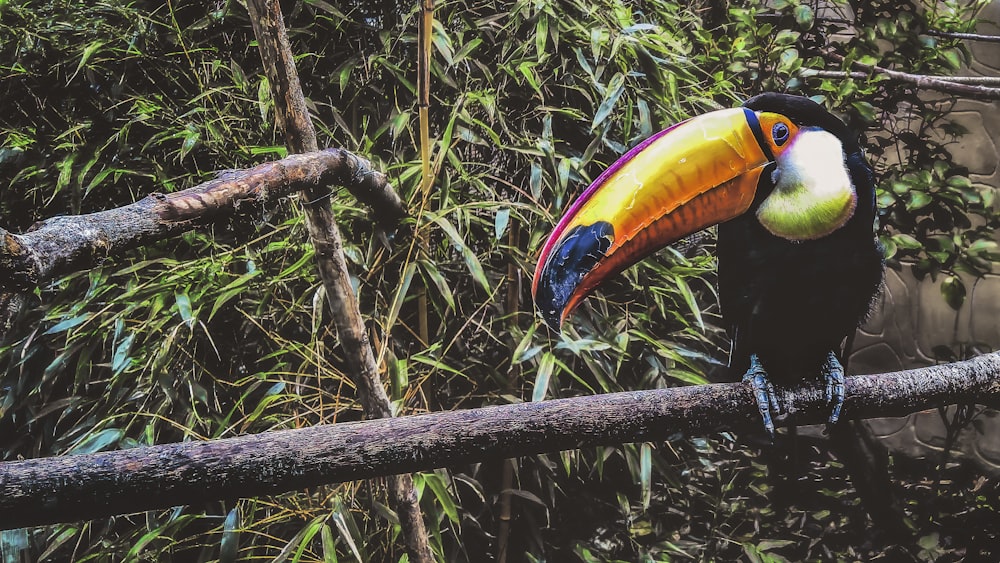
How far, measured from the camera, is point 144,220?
60cm

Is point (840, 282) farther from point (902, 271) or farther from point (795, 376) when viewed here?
point (902, 271)

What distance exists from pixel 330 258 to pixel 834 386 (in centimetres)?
62

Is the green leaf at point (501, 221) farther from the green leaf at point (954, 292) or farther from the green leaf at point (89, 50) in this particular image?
the green leaf at point (954, 292)

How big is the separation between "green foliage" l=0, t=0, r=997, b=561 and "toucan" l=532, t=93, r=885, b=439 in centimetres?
20

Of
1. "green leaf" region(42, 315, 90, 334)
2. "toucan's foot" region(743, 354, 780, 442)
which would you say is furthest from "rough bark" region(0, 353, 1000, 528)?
"green leaf" region(42, 315, 90, 334)

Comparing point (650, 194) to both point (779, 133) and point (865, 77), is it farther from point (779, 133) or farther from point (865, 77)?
point (865, 77)

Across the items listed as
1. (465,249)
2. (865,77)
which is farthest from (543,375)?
(865,77)

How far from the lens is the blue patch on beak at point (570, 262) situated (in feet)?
2.59

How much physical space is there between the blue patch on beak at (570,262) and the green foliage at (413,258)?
0.22 meters

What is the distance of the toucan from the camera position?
0.79 metres

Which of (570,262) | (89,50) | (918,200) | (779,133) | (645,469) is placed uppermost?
(89,50)

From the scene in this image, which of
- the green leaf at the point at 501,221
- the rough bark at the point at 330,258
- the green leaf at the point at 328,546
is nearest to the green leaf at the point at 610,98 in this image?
the green leaf at the point at 501,221

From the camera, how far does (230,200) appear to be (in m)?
0.69

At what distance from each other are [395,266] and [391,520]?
360 mm
